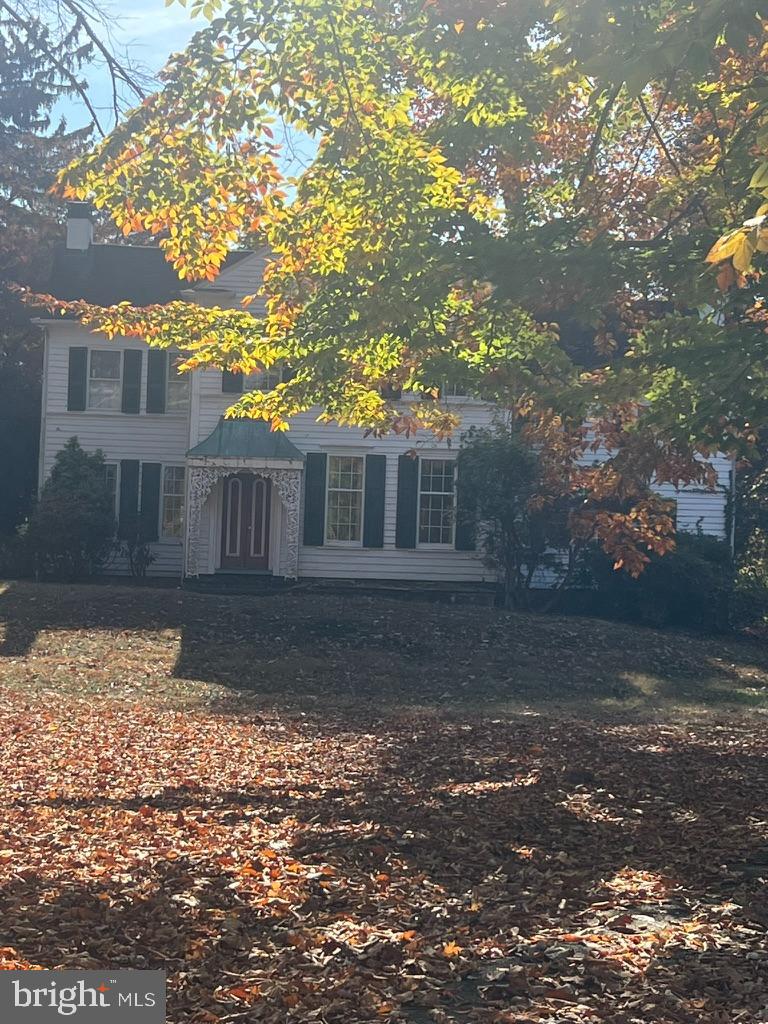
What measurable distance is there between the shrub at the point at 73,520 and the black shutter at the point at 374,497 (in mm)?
5032

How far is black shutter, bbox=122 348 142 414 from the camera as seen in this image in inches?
1021

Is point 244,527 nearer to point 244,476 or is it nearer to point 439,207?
point 244,476

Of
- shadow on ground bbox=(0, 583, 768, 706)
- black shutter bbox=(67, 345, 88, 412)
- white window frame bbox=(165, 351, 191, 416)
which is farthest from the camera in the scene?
white window frame bbox=(165, 351, 191, 416)

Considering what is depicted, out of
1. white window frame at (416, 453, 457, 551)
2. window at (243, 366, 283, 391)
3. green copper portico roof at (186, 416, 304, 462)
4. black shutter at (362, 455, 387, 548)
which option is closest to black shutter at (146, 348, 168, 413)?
green copper portico roof at (186, 416, 304, 462)

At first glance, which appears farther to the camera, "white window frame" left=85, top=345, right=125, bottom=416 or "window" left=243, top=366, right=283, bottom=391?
"white window frame" left=85, top=345, right=125, bottom=416

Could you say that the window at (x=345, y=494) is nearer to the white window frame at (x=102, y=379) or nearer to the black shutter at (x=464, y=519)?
the black shutter at (x=464, y=519)

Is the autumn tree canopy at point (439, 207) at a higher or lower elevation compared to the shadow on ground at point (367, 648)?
higher

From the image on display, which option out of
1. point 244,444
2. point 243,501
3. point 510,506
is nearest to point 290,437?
point 244,444

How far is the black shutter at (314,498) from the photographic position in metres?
25.0

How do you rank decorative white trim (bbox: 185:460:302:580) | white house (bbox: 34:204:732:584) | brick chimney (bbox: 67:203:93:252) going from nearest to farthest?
decorative white trim (bbox: 185:460:302:580)
white house (bbox: 34:204:732:584)
brick chimney (bbox: 67:203:93:252)

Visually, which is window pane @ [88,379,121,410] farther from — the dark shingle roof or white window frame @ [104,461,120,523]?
the dark shingle roof

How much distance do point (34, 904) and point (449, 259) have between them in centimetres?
567

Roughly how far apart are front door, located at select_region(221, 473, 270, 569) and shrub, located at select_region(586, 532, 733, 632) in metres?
6.73

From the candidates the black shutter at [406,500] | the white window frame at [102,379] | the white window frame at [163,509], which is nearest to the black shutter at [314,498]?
the black shutter at [406,500]
